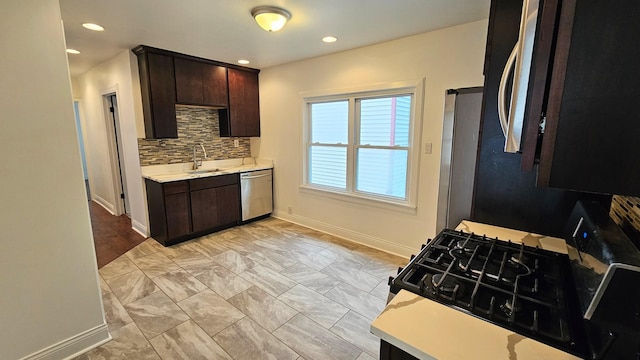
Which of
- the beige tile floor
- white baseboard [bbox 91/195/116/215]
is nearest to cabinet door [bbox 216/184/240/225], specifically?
the beige tile floor

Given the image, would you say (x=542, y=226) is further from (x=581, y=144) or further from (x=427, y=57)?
(x=427, y=57)

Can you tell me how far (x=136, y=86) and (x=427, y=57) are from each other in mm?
3459

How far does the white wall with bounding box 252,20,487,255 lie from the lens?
275 centimetres

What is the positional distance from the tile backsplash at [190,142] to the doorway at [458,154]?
3.34 m

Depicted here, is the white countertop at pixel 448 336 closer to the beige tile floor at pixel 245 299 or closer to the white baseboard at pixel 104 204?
the beige tile floor at pixel 245 299

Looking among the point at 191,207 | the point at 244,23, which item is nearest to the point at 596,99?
the point at 244,23

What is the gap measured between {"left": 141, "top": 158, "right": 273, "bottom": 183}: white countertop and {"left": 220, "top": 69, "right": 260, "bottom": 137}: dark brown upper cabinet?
19.9 inches

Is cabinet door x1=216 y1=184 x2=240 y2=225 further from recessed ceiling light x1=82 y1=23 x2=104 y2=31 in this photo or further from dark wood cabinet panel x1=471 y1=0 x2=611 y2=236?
dark wood cabinet panel x1=471 y1=0 x2=611 y2=236

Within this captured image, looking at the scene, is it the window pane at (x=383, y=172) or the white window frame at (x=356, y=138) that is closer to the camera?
the white window frame at (x=356, y=138)

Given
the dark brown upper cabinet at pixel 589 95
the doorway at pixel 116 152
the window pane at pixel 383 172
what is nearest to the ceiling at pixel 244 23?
the doorway at pixel 116 152

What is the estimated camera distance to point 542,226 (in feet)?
4.78

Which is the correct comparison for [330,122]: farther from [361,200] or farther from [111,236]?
[111,236]

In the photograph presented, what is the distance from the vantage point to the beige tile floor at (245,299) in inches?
77.0

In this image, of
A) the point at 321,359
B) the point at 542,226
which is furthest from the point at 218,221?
the point at 542,226
